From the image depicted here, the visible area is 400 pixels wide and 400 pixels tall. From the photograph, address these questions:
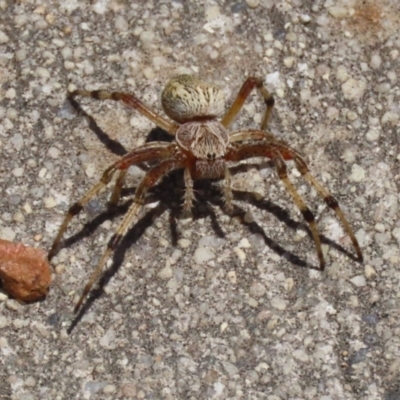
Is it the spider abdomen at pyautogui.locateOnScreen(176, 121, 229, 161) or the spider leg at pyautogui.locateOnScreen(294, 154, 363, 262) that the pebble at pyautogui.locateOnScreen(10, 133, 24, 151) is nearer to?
the spider abdomen at pyautogui.locateOnScreen(176, 121, 229, 161)

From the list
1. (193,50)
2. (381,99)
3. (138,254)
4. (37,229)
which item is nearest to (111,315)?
(138,254)

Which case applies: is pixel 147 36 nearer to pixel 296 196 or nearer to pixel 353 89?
pixel 353 89

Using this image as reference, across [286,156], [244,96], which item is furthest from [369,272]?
[244,96]

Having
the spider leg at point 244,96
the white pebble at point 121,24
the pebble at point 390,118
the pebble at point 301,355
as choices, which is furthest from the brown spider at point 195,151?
the pebble at point 390,118

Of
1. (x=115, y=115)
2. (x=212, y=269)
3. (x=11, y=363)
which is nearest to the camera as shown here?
(x=11, y=363)

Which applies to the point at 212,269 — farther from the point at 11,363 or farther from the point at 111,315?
the point at 11,363

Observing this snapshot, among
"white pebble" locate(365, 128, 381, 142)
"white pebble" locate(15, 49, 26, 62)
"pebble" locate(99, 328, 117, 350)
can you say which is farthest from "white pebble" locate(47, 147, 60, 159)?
"white pebble" locate(365, 128, 381, 142)
